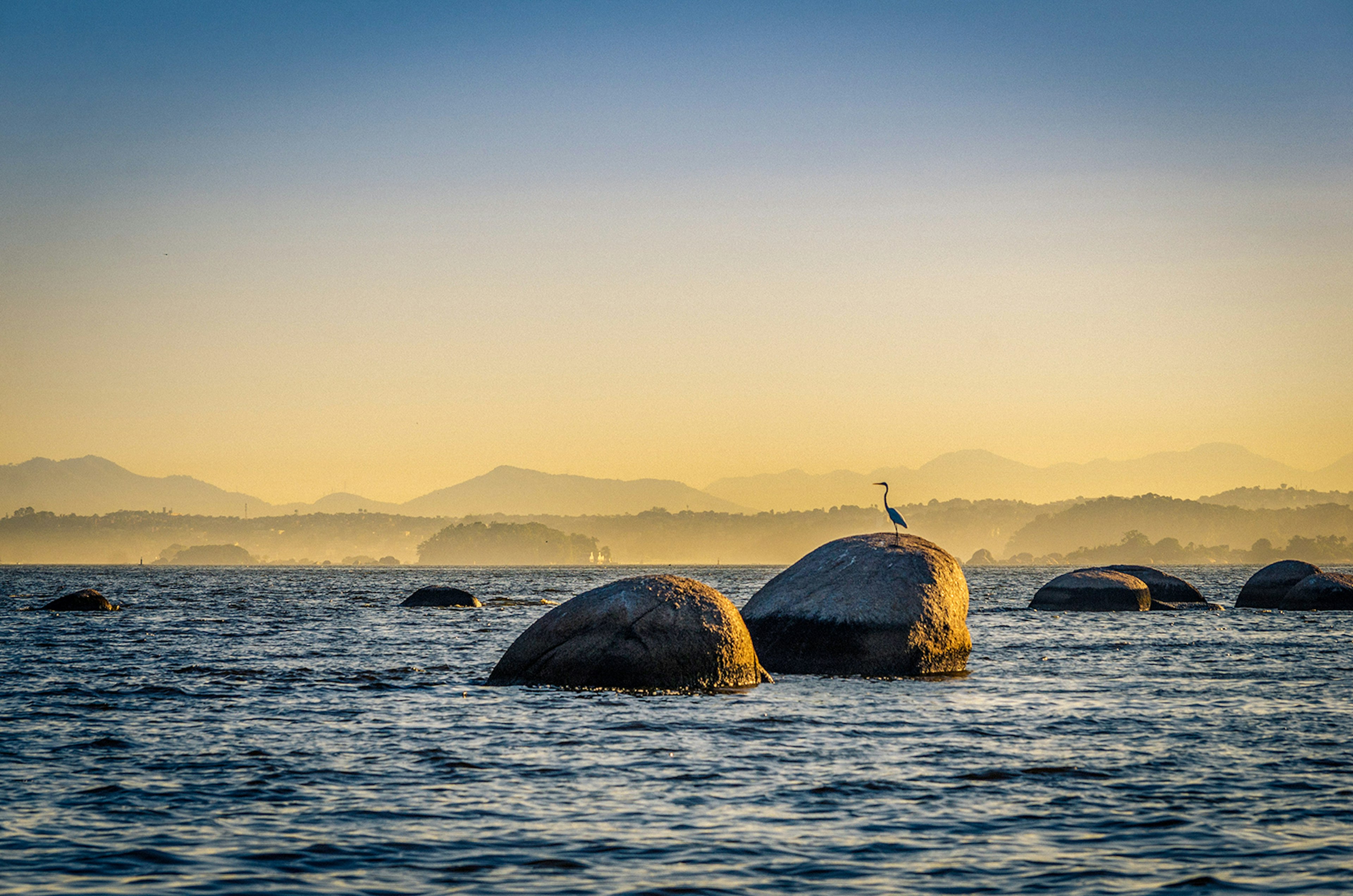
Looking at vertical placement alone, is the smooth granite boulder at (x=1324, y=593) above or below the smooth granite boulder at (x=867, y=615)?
below

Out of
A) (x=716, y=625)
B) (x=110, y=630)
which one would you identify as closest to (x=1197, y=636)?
(x=716, y=625)

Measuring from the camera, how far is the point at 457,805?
33.9 ft

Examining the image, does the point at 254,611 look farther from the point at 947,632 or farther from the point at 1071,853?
the point at 1071,853

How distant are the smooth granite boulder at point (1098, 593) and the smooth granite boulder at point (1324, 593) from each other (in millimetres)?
6312

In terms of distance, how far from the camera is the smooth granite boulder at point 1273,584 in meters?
48.3

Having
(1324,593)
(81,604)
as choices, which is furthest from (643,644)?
(81,604)

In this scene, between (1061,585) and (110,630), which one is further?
(1061,585)

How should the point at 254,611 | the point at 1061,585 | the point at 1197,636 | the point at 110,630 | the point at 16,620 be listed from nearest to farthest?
the point at 1197,636, the point at 110,630, the point at 16,620, the point at 1061,585, the point at 254,611

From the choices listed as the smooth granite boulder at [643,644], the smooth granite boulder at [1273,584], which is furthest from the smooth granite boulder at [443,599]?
the smooth granite boulder at [643,644]

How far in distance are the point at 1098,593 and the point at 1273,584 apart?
10.2 meters

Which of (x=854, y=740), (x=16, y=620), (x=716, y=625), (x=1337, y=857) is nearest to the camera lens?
(x=1337, y=857)

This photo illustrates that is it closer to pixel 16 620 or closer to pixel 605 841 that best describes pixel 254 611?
pixel 16 620

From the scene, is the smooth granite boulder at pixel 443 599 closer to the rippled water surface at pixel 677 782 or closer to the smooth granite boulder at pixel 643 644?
the rippled water surface at pixel 677 782

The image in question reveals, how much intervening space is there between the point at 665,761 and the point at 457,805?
2.72 m
